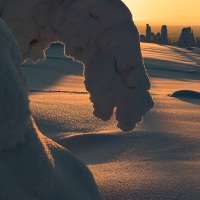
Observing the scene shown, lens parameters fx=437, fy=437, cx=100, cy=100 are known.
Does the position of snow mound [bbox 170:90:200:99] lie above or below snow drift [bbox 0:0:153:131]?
below

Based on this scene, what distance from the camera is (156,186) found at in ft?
6.73

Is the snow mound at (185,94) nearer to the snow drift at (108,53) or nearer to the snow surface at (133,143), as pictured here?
the snow surface at (133,143)

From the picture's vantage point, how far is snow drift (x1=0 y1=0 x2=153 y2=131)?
1.76 meters

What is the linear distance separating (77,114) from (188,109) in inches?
49.0

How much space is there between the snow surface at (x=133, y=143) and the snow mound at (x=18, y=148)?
54cm

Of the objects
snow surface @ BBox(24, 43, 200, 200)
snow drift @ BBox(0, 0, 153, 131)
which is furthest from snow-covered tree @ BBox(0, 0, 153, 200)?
snow surface @ BBox(24, 43, 200, 200)

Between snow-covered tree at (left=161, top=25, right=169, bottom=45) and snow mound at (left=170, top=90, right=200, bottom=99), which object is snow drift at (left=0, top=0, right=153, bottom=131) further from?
snow-covered tree at (left=161, top=25, right=169, bottom=45)


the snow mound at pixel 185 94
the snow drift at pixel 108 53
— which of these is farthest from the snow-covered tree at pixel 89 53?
the snow mound at pixel 185 94

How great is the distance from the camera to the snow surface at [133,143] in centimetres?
204

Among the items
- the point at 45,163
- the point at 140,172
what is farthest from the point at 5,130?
the point at 140,172

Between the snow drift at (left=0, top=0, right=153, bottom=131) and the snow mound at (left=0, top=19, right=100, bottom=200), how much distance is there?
1.27 feet

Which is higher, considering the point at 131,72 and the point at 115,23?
the point at 115,23

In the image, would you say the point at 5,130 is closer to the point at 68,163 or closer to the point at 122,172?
the point at 68,163

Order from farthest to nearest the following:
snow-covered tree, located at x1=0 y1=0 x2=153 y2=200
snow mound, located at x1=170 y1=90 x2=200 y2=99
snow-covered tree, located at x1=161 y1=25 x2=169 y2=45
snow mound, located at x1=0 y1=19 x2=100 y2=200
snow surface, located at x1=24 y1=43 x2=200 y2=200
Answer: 1. snow-covered tree, located at x1=161 y1=25 x2=169 y2=45
2. snow mound, located at x1=170 y1=90 x2=200 y2=99
3. snow surface, located at x1=24 y1=43 x2=200 y2=200
4. snow-covered tree, located at x1=0 y1=0 x2=153 y2=200
5. snow mound, located at x1=0 y1=19 x2=100 y2=200
